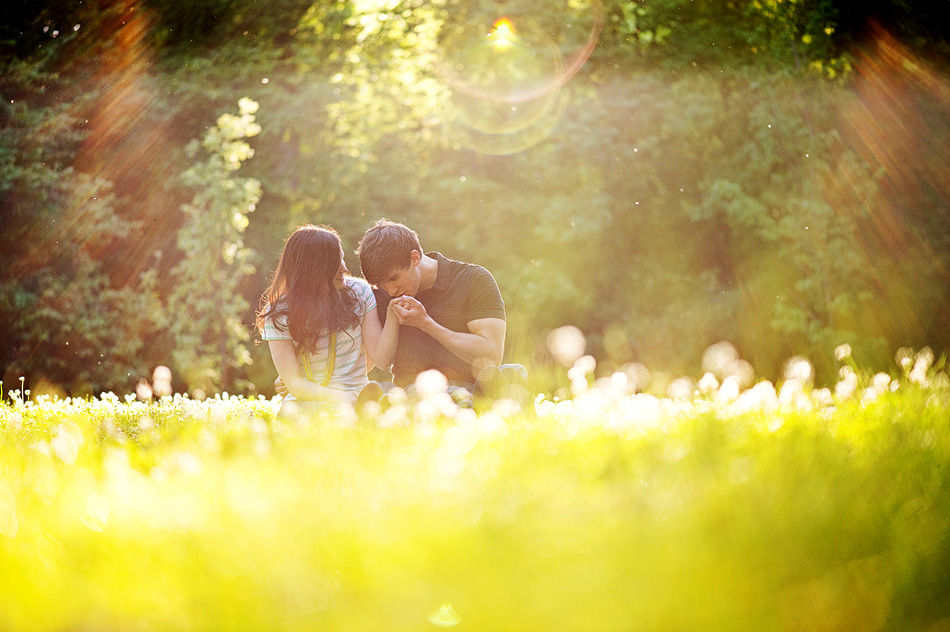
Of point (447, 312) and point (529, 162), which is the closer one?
point (447, 312)

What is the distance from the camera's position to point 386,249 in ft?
17.6

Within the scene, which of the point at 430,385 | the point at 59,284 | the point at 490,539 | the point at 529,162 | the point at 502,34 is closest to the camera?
the point at 490,539

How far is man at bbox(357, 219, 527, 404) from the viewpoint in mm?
5352

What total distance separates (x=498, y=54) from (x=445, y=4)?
176 cm

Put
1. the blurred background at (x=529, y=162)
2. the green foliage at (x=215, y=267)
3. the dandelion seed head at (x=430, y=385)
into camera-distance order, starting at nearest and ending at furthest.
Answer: the dandelion seed head at (x=430, y=385)
the green foliage at (x=215, y=267)
the blurred background at (x=529, y=162)

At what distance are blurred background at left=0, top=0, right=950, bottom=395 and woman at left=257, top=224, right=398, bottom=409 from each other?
28.5 feet

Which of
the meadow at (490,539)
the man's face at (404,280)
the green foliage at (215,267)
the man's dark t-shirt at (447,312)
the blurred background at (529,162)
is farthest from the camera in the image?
the blurred background at (529,162)

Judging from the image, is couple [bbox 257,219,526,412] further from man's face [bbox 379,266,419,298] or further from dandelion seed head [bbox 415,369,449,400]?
dandelion seed head [bbox 415,369,449,400]

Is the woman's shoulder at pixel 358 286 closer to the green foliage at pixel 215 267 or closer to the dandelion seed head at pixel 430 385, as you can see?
the dandelion seed head at pixel 430 385

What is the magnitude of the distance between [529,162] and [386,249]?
475 inches

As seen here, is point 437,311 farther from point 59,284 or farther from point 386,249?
point 59,284

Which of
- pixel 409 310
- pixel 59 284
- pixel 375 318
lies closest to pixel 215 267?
pixel 59 284

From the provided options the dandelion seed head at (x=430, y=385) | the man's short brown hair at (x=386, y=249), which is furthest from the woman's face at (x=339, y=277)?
the dandelion seed head at (x=430, y=385)

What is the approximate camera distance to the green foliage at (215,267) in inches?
515
